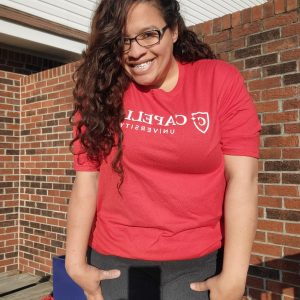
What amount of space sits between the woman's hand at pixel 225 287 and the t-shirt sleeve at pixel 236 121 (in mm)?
446

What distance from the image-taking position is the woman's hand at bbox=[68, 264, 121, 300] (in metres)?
1.65

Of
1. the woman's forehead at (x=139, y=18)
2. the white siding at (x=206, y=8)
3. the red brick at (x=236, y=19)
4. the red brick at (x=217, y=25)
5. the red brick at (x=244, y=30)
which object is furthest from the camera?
the white siding at (x=206, y=8)

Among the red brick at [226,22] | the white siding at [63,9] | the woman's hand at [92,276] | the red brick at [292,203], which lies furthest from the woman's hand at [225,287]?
the white siding at [63,9]

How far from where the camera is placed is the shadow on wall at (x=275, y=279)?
3037 millimetres

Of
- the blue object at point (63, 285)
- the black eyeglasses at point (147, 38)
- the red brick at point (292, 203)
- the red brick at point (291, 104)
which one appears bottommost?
the blue object at point (63, 285)

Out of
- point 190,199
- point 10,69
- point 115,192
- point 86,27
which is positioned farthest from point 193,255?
point 86,27

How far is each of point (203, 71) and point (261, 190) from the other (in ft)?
6.09

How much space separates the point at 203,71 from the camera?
1.64 metres

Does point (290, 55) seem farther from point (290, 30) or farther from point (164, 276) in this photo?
point (164, 276)

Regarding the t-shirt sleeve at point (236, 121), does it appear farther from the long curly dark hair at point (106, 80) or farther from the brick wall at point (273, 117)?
the brick wall at point (273, 117)

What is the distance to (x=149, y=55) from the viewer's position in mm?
1606

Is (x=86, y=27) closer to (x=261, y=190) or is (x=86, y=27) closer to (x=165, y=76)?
(x=261, y=190)

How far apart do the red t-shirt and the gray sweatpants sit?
1.3 inches

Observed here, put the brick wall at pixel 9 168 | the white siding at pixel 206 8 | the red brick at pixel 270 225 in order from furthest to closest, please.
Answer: the white siding at pixel 206 8 < the brick wall at pixel 9 168 < the red brick at pixel 270 225
